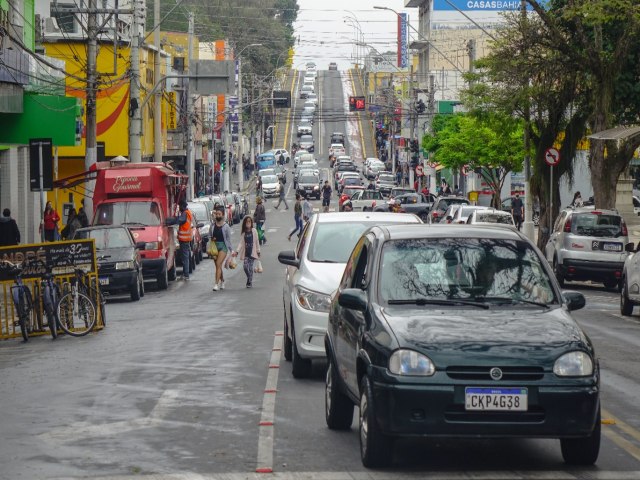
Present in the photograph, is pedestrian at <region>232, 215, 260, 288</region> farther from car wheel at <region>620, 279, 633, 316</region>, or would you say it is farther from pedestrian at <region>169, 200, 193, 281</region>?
car wheel at <region>620, 279, 633, 316</region>

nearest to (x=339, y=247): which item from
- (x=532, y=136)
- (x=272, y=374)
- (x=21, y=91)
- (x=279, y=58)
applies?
(x=272, y=374)

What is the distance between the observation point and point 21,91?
125 ft

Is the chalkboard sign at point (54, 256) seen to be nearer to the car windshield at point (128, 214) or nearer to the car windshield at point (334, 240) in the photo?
the car windshield at point (334, 240)

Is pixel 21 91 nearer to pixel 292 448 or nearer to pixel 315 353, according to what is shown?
pixel 315 353

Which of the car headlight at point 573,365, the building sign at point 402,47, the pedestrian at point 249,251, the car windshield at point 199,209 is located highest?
the building sign at point 402,47

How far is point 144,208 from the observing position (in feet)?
108

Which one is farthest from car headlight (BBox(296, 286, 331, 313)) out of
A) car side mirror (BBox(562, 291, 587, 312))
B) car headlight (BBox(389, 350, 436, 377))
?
car headlight (BBox(389, 350, 436, 377))

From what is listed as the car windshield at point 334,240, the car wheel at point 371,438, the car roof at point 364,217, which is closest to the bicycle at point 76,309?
the car roof at point 364,217

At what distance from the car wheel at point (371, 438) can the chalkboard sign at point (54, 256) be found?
12022 mm

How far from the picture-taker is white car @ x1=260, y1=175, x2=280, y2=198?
3543 inches

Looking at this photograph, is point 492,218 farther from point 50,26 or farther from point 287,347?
point 50,26

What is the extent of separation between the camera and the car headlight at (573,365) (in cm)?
880

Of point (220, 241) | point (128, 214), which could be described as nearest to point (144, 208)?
point (128, 214)

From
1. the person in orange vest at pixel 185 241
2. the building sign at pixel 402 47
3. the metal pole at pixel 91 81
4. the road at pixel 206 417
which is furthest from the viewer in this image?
the building sign at pixel 402 47
